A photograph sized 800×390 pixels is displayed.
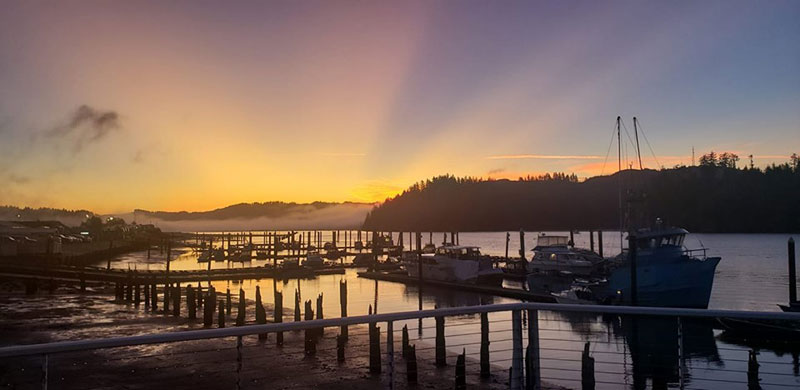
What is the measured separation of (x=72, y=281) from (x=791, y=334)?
4895cm

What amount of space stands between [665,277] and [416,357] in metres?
19.3

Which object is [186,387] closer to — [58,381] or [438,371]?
[58,381]

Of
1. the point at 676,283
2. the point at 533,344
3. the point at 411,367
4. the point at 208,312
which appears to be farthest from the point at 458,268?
the point at 533,344

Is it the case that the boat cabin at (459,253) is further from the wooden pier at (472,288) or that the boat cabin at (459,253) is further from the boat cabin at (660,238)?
the boat cabin at (660,238)

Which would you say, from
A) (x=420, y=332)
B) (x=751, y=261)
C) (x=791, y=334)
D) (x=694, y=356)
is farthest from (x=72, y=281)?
(x=751, y=261)

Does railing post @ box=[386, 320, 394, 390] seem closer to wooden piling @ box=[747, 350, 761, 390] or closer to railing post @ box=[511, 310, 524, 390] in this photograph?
railing post @ box=[511, 310, 524, 390]

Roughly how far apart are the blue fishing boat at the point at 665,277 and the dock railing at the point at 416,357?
2369 millimetres

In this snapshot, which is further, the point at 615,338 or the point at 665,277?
the point at 665,277

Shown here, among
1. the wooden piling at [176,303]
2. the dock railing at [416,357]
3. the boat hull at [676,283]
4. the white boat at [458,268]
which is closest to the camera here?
the dock railing at [416,357]

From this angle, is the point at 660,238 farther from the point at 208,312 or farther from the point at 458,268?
the point at 208,312

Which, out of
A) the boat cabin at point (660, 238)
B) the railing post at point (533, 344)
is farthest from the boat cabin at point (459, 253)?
the railing post at point (533, 344)

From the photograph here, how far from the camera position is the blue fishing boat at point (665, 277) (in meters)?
32.1

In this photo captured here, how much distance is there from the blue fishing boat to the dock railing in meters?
2.37

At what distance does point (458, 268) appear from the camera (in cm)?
4919
